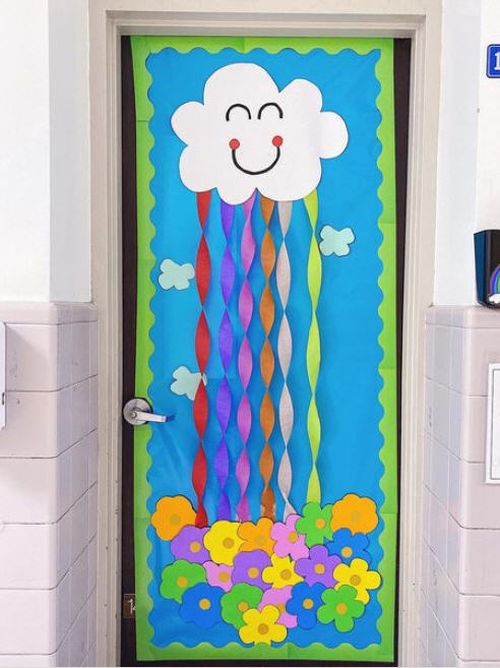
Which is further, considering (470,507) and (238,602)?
(238,602)

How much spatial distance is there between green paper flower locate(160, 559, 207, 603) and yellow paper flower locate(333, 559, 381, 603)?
354 millimetres

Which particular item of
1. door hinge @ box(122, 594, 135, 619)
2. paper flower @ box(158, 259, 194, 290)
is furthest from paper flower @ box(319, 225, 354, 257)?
door hinge @ box(122, 594, 135, 619)

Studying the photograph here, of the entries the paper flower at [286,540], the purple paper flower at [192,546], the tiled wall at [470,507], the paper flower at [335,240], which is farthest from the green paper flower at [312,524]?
the paper flower at [335,240]

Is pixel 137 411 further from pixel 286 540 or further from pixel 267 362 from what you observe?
pixel 286 540

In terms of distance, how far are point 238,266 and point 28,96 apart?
67 centimetres

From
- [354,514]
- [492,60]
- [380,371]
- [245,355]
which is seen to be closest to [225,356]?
[245,355]

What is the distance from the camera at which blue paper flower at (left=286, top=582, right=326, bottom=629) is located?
76.5 inches

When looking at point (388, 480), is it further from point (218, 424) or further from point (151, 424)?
point (151, 424)

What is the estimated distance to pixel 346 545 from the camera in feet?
6.39

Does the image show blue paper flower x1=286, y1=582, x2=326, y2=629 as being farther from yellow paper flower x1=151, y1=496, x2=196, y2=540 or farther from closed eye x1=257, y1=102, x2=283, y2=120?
closed eye x1=257, y1=102, x2=283, y2=120

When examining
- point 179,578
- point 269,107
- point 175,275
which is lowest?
point 179,578

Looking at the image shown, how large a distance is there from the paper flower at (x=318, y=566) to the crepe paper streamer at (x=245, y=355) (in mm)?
207

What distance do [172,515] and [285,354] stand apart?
0.51 metres

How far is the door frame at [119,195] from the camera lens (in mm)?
1820
